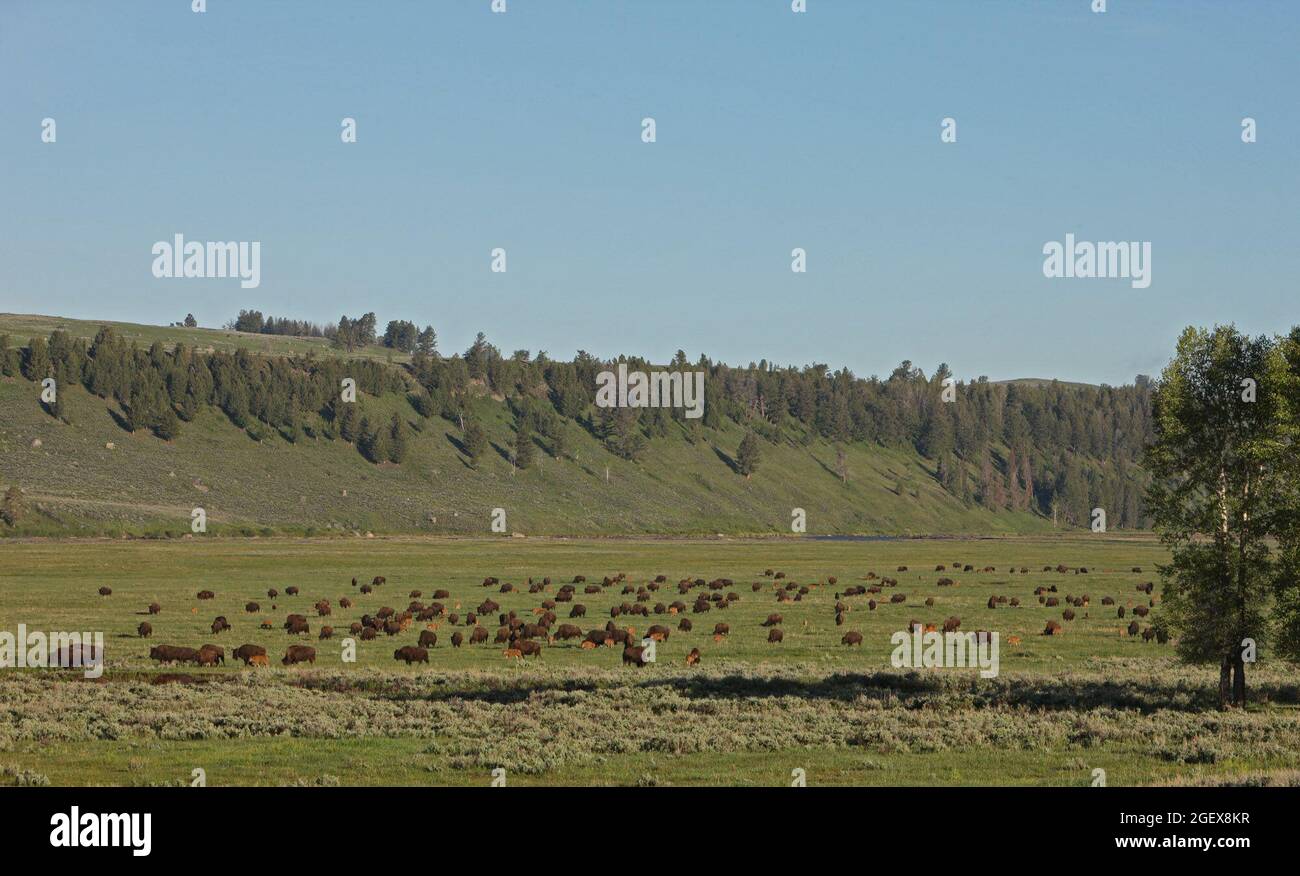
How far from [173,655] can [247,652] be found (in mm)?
2281

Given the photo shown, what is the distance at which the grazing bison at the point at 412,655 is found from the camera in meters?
40.9

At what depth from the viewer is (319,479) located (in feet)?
626

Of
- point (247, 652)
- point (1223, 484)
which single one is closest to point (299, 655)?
point (247, 652)

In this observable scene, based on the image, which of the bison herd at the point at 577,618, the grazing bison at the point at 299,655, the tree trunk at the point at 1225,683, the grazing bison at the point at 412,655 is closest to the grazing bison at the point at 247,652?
the bison herd at the point at 577,618

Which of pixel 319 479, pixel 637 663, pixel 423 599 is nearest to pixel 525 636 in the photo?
pixel 637 663

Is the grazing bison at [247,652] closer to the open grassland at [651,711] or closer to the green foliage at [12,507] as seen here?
the open grassland at [651,711]

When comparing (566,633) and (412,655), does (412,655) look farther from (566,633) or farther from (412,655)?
(566,633)

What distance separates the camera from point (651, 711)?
3048cm

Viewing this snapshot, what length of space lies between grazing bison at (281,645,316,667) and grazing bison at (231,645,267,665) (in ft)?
2.66

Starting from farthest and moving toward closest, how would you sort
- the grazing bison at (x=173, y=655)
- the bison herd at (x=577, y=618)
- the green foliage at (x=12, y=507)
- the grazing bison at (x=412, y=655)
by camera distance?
the green foliage at (x=12, y=507) < the bison herd at (x=577, y=618) < the grazing bison at (x=412, y=655) < the grazing bison at (x=173, y=655)

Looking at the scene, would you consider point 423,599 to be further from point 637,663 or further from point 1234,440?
point 1234,440

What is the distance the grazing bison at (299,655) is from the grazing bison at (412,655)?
8.93 feet

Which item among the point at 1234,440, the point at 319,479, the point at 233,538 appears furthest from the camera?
the point at 319,479

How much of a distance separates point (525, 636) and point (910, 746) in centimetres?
2308
